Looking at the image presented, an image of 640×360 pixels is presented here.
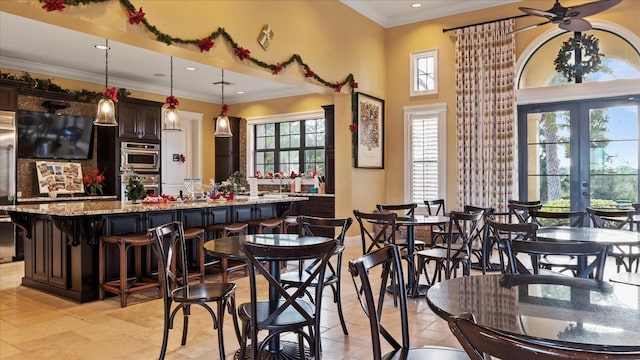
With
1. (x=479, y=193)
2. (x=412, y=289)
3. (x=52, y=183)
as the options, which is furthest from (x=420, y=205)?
(x=52, y=183)

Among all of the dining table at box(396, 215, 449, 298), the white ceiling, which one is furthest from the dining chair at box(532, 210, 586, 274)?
the white ceiling

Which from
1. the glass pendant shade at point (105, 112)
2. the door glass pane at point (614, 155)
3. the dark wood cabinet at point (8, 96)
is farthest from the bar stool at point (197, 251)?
the door glass pane at point (614, 155)

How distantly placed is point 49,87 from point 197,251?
447cm

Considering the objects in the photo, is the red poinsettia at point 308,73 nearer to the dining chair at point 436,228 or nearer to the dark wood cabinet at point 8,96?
the dining chair at point 436,228

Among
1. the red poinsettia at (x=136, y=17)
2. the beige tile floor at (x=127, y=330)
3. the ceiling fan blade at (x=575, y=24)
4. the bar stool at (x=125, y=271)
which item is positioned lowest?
the beige tile floor at (x=127, y=330)

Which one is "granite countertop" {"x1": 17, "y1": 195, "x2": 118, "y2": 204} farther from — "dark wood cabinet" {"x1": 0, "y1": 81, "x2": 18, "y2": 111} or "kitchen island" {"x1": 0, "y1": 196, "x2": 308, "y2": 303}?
"kitchen island" {"x1": 0, "y1": 196, "x2": 308, "y2": 303}

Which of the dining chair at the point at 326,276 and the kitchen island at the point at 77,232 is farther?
the kitchen island at the point at 77,232

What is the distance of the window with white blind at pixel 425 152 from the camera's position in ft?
26.0

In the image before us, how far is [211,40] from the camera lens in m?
4.98

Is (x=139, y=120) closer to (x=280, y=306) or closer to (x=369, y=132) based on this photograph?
(x=369, y=132)

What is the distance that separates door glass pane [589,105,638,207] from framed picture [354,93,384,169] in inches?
132

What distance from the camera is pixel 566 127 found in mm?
7004

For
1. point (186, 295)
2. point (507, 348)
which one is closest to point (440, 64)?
point (186, 295)

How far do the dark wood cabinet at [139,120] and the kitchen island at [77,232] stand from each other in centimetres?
365
